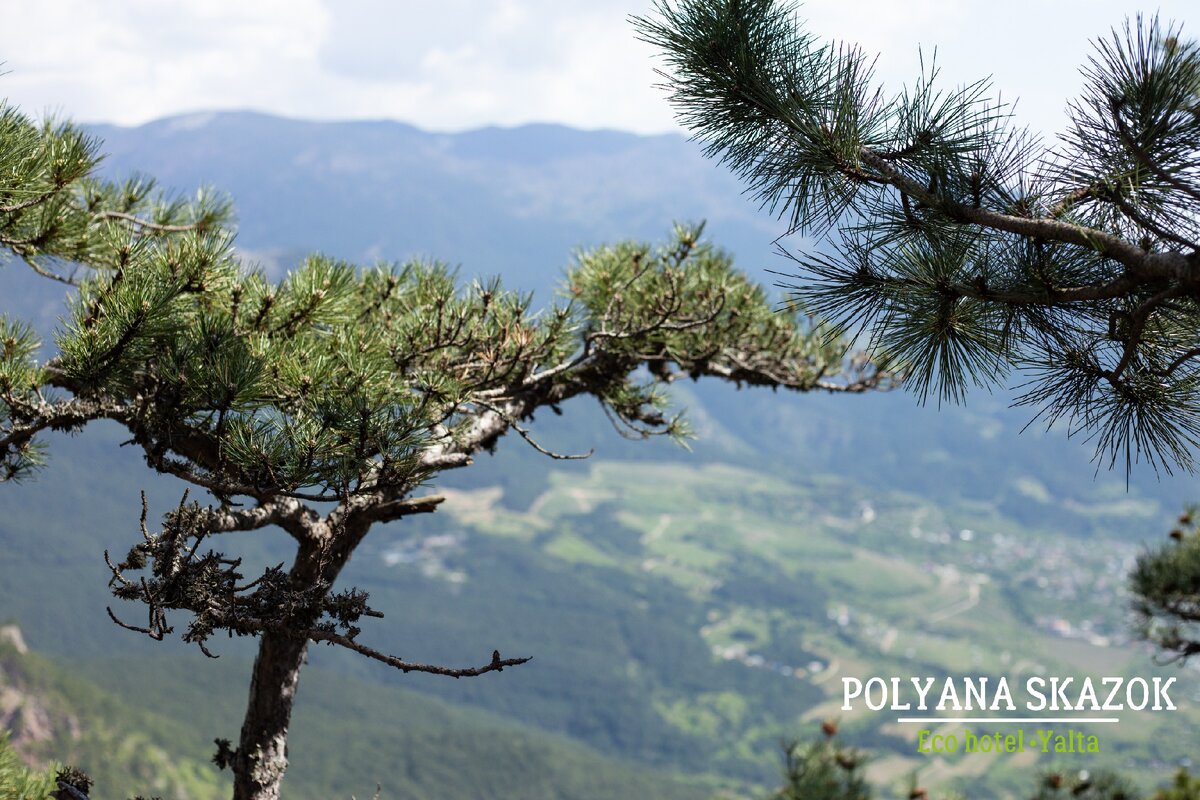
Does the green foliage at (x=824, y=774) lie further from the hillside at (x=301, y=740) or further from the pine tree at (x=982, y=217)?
the hillside at (x=301, y=740)

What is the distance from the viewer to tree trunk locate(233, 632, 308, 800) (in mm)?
3855

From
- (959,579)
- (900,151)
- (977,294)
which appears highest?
(959,579)

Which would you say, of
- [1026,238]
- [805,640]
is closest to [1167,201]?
[1026,238]

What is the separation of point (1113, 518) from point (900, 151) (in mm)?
194643

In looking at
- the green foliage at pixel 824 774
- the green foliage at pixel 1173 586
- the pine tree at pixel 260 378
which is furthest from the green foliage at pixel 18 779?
the green foliage at pixel 1173 586

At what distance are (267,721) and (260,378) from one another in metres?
1.67

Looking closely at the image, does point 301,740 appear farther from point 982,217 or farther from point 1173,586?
point 982,217

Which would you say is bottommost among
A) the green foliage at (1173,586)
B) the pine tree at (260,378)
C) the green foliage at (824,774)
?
the green foliage at (824,774)

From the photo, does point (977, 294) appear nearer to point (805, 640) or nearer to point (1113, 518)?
point (805, 640)

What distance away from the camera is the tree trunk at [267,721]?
386 cm

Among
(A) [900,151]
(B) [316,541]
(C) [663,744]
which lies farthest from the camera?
(C) [663,744]

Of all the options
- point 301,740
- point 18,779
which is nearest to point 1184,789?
point 18,779

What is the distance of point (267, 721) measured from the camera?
390 cm

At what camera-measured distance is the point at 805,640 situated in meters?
120
